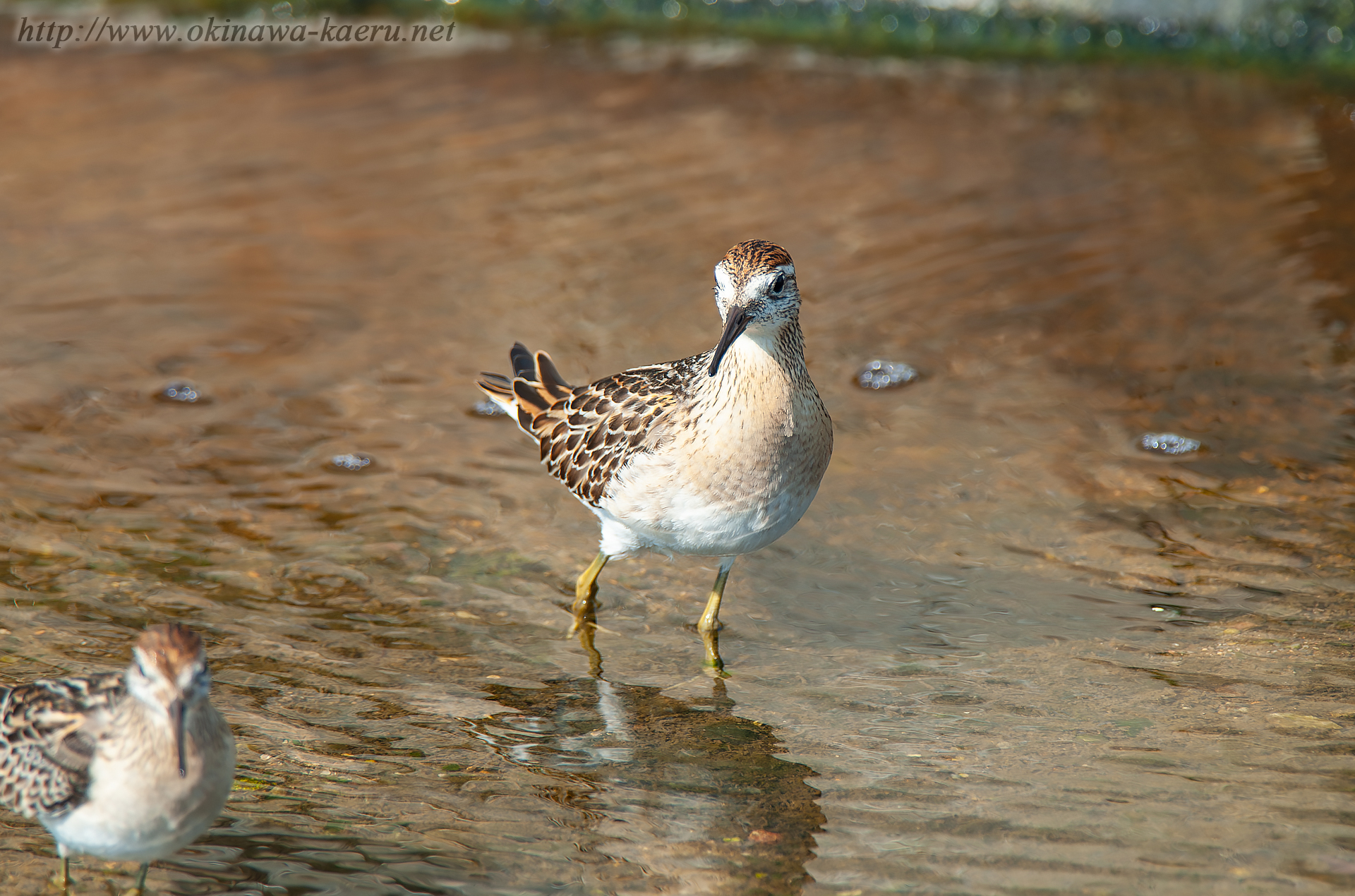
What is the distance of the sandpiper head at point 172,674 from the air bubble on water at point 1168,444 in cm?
612

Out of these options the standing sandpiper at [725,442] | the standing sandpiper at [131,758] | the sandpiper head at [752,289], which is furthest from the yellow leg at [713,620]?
the standing sandpiper at [131,758]

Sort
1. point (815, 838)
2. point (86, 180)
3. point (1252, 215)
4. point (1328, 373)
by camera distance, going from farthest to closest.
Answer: point (86, 180), point (1252, 215), point (1328, 373), point (815, 838)

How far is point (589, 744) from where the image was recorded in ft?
20.8

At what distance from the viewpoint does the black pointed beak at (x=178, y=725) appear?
14.9ft

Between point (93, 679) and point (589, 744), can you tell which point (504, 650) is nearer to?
point (589, 744)

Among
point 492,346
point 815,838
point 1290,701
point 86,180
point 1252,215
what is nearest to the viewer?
point 815,838

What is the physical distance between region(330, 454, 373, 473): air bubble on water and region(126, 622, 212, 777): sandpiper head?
13.0ft

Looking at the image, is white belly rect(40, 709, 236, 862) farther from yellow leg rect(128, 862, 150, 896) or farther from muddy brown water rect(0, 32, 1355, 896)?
muddy brown water rect(0, 32, 1355, 896)

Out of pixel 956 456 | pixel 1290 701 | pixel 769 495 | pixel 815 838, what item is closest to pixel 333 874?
pixel 815 838

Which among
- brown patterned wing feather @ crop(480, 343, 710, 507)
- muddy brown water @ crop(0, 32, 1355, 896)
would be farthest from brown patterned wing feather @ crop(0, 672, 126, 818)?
brown patterned wing feather @ crop(480, 343, 710, 507)

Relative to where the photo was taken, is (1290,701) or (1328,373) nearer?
(1290,701)

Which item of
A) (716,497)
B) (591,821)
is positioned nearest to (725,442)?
(716,497)

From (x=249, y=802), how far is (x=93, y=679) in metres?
0.98

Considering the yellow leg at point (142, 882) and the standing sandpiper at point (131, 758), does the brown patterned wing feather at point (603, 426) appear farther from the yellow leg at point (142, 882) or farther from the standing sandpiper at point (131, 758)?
the yellow leg at point (142, 882)
